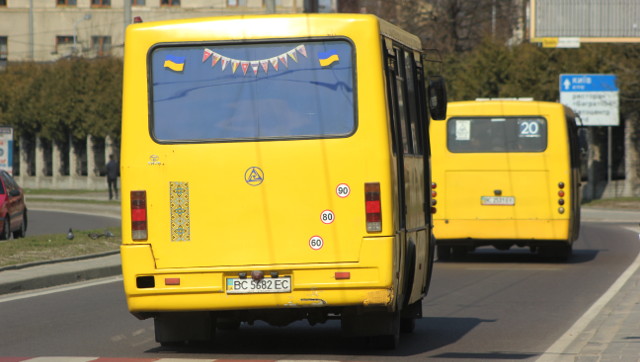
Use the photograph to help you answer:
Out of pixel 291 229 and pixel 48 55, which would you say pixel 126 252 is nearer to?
pixel 291 229

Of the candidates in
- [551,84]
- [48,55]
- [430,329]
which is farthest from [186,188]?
[48,55]

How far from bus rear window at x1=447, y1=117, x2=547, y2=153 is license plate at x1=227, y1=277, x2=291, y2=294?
45.7 ft

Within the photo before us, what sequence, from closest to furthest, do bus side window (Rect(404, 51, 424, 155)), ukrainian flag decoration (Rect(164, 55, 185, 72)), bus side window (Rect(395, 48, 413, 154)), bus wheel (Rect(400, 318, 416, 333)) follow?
ukrainian flag decoration (Rect(164, 55, 185, 72)) → bus side window (Rect(395, 48, 413, 154)) → bus side window (Rect(404, 51, 424, 155)) → bus wheel (Rect(400, 318, 416, 333))

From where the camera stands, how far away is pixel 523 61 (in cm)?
5809

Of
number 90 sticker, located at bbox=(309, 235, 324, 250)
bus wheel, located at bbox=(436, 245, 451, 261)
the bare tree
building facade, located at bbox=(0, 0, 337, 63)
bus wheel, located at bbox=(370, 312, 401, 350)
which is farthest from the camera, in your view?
building facade, located at bbox=(0, 0, 337, 63)

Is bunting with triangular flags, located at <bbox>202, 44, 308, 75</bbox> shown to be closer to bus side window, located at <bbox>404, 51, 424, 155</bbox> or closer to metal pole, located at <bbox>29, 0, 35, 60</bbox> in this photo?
bus side window, located at <bbox>404, 51, 424, 155</bbox>

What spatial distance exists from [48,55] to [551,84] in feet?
150

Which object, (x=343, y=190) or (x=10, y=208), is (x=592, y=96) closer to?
(x=10, y=208)

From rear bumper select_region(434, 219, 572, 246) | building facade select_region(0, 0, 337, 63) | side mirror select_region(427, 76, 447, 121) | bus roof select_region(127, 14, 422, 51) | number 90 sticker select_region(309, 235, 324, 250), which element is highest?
building facade select_region(0, 0, 337, 63)

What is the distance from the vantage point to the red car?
2916 centimetres

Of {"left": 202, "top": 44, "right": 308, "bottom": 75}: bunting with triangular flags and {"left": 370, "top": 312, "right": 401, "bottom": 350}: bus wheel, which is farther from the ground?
{"left": 202, "top": 44, "right": 308, "bottom": 75}: bunting with triangular flags

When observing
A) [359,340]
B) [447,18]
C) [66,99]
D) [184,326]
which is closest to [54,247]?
[359,340]

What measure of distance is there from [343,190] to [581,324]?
3.78 m

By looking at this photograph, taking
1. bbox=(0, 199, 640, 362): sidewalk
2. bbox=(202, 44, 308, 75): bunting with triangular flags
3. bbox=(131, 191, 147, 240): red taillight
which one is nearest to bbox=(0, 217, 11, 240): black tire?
bbox=(0, 199, 640, 362): sidewalk
